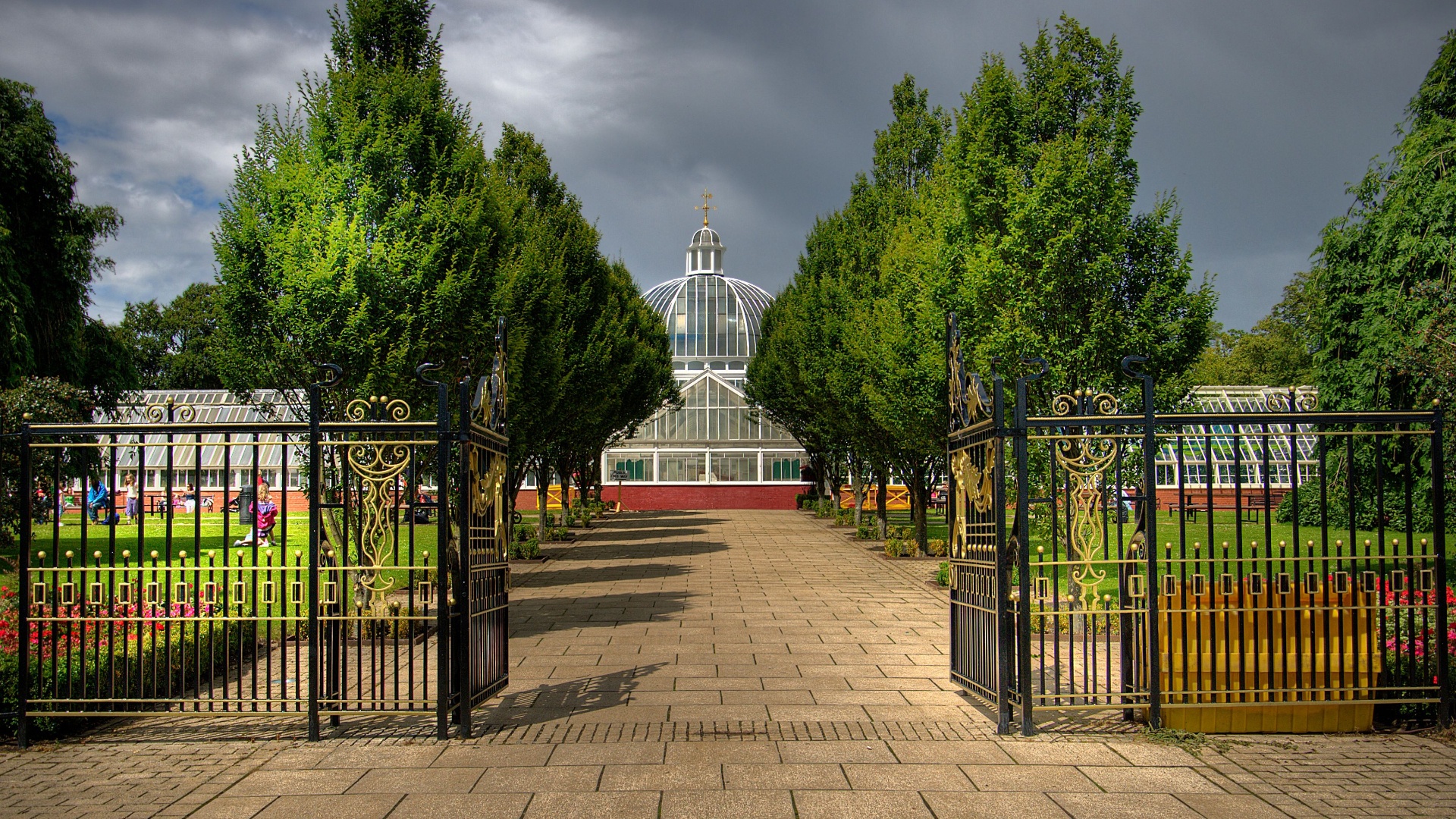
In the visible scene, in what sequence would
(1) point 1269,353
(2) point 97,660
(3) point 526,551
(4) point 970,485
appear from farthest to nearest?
(1) point 1269,353
(3) point 526,551
(4) point 970,485
(2) point 97,660

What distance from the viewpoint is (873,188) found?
25156 mm

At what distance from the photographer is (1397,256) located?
20.9 metres

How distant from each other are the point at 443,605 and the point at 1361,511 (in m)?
25.4

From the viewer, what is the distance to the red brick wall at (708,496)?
158 feet

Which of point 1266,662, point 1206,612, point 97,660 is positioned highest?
point 1206,612

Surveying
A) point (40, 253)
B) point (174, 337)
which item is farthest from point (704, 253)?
point (40, 253)

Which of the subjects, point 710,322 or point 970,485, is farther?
point 710,322

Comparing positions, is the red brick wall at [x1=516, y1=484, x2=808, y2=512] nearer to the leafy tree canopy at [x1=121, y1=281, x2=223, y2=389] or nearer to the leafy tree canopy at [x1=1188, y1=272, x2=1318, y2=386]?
the leafy tree canopy at [x1=1188, y1=272, x2=1318, y2=386]

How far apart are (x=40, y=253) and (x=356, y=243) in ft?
53.0

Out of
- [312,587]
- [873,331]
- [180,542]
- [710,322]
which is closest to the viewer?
[312,587]

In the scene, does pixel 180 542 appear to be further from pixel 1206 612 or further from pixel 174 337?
pixel 174 337

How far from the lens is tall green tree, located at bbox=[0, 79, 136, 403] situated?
67.3 feet

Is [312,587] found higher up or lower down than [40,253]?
lower down

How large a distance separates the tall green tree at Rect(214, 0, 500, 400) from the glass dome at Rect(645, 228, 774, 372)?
158ft
